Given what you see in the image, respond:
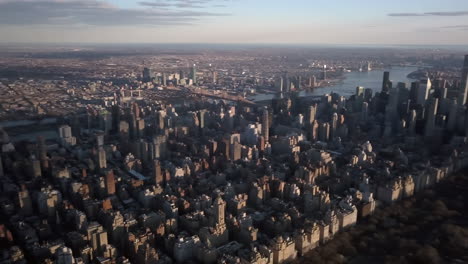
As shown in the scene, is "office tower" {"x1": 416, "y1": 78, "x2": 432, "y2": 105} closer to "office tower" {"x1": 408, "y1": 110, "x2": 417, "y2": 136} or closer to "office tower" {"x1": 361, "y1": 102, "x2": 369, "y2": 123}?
"office tower" {"x1": 361, "y1": 102, "x2": 369, "y2": 123}

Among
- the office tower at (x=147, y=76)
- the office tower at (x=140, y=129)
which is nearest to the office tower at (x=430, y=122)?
the office tower at (x=140, y=129)

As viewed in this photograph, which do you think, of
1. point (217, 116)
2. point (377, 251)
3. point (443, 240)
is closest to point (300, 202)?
point (377, 251)

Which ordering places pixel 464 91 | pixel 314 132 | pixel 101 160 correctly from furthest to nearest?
pixel 464 91
pixel 314 132
pixel 101 160

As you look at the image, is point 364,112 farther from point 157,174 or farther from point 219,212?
point 219,212

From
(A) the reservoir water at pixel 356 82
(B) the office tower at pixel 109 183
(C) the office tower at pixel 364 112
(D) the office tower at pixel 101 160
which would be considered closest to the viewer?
(B) the office tower at pixel 109 183

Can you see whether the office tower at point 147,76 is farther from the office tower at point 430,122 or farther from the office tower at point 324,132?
the office tower at point 430,122

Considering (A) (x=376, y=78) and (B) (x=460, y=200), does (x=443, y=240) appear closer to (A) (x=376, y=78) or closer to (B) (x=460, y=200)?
(B) (x=460, y=200)

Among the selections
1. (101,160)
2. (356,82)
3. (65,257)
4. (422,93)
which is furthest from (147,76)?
(65,257)

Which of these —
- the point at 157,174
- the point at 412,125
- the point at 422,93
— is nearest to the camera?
the point at 157,174
